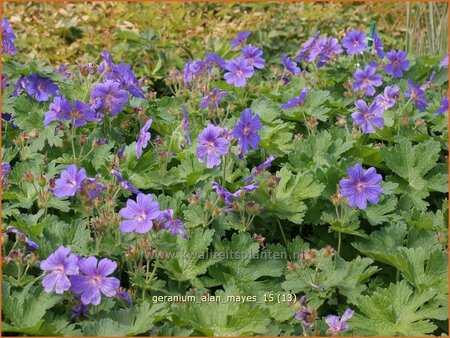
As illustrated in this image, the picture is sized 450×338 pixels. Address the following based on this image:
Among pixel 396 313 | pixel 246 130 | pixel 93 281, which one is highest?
pixel 246 130

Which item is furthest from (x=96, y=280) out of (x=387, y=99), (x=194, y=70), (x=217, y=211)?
(x=194, y=70)

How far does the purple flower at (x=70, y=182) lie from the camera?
267 cm

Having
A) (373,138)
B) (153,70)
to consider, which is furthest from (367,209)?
(153,70)

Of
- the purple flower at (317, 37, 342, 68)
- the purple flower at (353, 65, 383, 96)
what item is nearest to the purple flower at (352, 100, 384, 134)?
the purple flower at (353, 65, 383, 96)

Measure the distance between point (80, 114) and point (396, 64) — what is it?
5.79ft

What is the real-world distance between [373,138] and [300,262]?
1.10 meters

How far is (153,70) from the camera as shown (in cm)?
474

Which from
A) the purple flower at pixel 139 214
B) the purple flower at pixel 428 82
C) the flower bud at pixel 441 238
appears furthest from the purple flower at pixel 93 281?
the purple flower at pixel 428 82

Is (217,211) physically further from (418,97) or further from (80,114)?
(418,97)

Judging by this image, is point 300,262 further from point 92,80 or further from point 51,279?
point 92,80

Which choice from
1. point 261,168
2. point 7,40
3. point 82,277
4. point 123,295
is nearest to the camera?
point 82,277

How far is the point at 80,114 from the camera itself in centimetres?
319

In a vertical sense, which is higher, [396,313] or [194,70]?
[194,70]

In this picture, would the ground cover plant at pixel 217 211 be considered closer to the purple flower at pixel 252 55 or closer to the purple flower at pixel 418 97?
the purple flower at pixel 418 97
